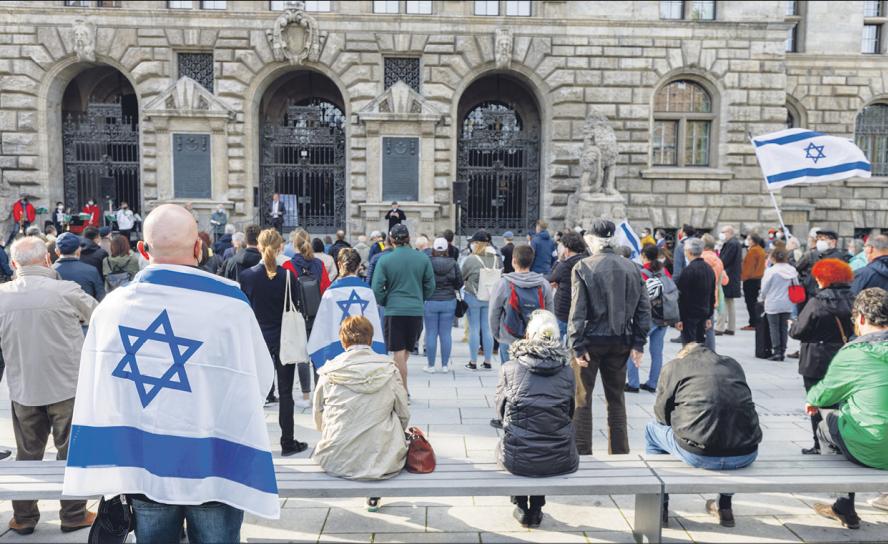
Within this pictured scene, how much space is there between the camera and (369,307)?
A: 6719 mm

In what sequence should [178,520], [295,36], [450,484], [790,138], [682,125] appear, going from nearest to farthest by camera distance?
1. [178,520]
2. [450,484]
3. [790,138]
4. [295,36]
5. [682,125]

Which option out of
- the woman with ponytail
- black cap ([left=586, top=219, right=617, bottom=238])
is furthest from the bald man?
black cap ([left=586, top=219, right=617, bottom=238])

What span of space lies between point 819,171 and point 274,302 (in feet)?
39.9

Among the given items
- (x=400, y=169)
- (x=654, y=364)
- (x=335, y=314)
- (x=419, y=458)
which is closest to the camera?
(x=419, y=458)

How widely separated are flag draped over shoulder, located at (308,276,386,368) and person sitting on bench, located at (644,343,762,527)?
10.0ft

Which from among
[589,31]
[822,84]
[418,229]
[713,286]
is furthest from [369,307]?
[822,84]

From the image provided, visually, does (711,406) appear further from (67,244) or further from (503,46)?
(503,46)

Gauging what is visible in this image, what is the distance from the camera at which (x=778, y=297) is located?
10.2 metres

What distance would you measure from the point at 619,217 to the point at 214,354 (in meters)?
17.5

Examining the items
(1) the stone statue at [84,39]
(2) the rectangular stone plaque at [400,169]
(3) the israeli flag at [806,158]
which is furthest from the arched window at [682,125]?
(1) the stone statue at [84,39]

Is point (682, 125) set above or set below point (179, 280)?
above

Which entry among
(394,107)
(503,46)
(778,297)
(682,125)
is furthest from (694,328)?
(682,125)

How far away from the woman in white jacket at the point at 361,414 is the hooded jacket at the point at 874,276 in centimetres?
591

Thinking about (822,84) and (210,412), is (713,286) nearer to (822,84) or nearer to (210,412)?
(210,412)
